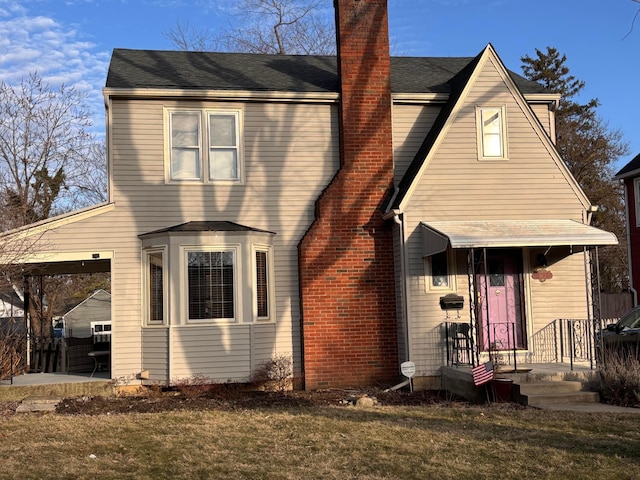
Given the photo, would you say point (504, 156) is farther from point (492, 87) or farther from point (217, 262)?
point (217, 262)

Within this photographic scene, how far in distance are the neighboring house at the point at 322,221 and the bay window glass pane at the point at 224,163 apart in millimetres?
A: 27

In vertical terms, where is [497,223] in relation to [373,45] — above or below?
below

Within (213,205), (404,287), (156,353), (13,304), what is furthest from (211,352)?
(13,304)

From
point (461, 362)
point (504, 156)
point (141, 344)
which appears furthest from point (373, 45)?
point (141, 344)

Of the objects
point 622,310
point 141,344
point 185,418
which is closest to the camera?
point 185,418

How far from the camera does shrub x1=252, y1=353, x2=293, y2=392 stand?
41.4 ft

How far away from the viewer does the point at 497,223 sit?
12.8 metres

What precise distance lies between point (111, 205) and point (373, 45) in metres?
6.27

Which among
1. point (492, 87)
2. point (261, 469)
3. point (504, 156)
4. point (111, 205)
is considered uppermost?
point (492, 87)

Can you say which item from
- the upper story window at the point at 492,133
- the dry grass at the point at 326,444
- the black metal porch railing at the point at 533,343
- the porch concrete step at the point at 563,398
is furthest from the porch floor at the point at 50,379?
the upper story window at the point at 492,133

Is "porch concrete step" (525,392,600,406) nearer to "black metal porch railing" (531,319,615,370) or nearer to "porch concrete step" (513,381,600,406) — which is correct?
"porch concrete step" (513,381,600,406)

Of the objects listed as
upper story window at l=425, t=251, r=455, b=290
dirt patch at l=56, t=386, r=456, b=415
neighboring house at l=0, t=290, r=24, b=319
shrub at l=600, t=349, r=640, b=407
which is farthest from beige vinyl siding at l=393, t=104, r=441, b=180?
neighboring house at l=0, t=290, r=24, b=319

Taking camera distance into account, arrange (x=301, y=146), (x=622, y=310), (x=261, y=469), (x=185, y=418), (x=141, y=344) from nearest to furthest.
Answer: (x=261, y=469)
(x=185, y=418)
(x=141, y=344)
(x=301, y=146)
(x=622, y=310)

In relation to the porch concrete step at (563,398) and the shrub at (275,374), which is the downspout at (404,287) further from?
the porch concrete step at (563,398)
